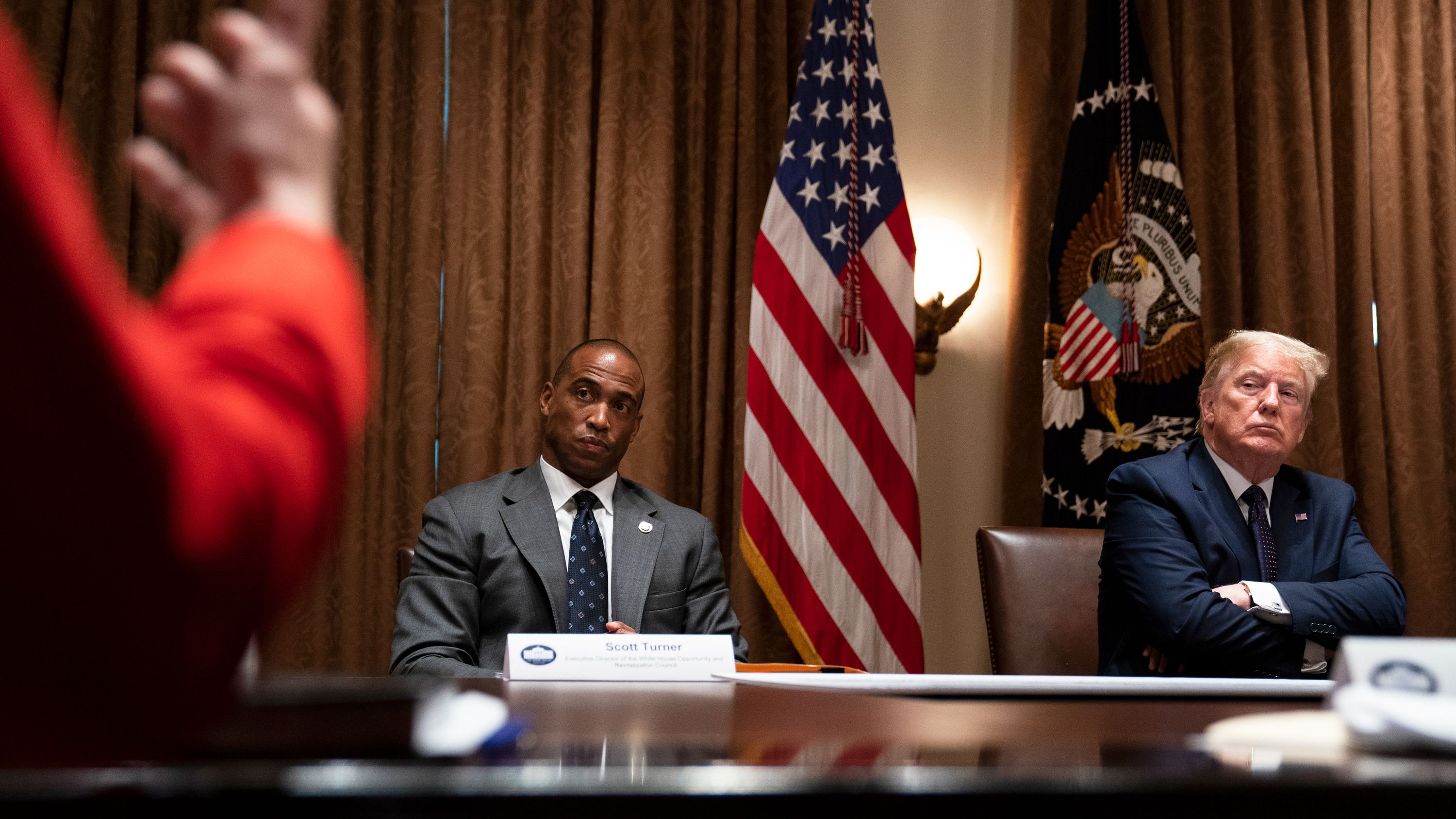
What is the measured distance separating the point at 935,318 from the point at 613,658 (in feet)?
8.84

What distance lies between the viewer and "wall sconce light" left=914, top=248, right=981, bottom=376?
3.95 metres

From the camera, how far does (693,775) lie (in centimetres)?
51

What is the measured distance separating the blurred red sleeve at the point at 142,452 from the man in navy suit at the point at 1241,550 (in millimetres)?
2299

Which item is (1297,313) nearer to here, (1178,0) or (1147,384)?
(1147,384)

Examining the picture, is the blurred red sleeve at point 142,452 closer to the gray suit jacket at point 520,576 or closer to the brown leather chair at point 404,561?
the gray suit jacket at point 520,576

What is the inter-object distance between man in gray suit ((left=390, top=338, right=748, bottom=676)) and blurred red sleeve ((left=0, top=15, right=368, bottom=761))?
198 centimetres

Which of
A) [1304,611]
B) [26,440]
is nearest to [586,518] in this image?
[1304,611]

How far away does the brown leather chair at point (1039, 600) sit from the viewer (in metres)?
2.63

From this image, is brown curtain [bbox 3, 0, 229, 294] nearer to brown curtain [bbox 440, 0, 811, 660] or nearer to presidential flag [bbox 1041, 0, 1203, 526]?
brown curtain [bbox 440, 0, 811, 660]

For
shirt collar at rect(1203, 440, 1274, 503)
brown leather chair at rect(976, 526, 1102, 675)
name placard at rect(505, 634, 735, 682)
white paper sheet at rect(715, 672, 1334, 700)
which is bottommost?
brown leather chair at rect(976, 526, 1102, 675)

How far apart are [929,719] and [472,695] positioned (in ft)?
1.24

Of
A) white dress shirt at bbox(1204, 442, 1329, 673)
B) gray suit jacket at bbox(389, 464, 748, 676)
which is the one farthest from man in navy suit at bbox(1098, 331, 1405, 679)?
gray suit jacket at bbox(389, 464, 748, 676)

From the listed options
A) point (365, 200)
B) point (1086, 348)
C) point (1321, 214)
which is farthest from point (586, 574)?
point (1321, 214)

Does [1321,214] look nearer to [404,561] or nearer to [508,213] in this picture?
[508,213]
